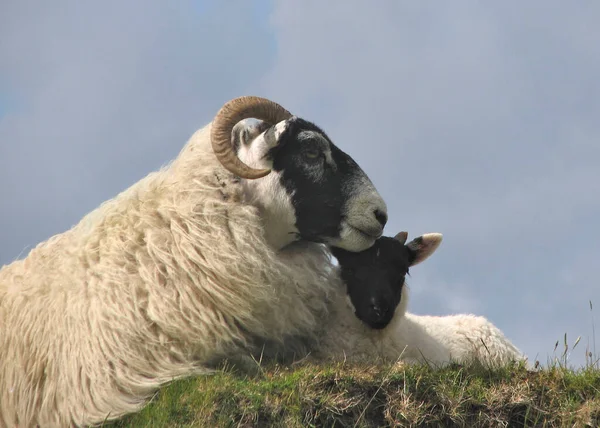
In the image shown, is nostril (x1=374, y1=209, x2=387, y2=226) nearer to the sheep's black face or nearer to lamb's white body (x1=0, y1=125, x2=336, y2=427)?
the sheep's black face

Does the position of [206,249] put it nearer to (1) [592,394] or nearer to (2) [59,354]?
(2) [59,354]

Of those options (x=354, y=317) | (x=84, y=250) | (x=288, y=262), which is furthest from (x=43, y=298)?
(x=354, y=317)

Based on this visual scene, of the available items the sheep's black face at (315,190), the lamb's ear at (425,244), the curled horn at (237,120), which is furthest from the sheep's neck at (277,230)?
the lamb's ear at (425,244)

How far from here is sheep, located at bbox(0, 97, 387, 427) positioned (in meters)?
7.32

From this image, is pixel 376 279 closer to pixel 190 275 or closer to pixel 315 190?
pixel 315 190

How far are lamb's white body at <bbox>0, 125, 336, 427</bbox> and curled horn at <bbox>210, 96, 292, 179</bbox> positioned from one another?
326mm

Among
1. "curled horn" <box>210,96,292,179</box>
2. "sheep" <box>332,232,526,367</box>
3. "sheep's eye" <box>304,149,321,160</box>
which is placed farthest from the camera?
"sheep" <box>332,232,526,367</box>

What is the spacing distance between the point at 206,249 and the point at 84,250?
1.20 m

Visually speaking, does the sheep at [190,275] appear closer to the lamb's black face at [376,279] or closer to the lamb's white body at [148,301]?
the lamb's white body at [148,301]

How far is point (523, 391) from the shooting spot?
6.74m

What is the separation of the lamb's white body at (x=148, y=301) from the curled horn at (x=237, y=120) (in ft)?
1.07

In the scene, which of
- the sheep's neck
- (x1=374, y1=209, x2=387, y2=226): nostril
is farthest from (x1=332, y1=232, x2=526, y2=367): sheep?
the sheep's neck

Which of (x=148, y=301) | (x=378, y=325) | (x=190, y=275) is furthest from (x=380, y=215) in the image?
(x=148, y=301)

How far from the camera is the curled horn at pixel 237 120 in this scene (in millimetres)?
7460
